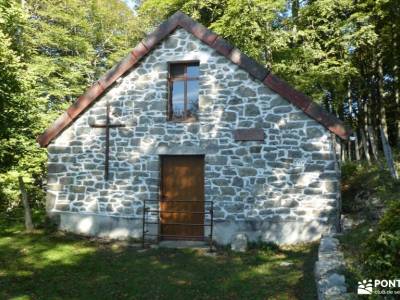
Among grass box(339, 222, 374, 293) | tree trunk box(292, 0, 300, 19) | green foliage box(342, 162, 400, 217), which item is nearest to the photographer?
grass box(339, 222, 374, 293)

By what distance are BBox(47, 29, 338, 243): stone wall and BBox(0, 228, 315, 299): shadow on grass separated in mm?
962

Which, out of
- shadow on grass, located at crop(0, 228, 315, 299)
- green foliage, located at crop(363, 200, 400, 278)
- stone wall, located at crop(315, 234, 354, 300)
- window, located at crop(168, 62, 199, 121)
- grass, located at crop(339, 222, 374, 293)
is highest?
window, located at crop(168, 62, 199, 121)

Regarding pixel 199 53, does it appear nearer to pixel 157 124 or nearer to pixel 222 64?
pixel 222 64

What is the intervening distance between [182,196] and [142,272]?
3.00 meters

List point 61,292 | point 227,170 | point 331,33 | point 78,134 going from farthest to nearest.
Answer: point 331,33 → point 78,134 → point 227,170 → point 61,292

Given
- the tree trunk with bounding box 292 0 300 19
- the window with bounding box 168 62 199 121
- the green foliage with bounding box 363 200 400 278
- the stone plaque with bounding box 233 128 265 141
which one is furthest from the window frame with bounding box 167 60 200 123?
the tree trunk with bounding box 292 0 300 19

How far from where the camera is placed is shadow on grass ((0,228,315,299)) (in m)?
6.41

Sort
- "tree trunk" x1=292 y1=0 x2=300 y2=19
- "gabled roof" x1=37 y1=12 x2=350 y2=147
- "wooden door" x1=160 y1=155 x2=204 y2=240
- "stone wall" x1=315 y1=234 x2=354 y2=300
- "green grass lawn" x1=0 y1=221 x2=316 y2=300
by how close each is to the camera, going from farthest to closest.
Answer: "tree trunk" x1=292 y1=0 x2=300 y2=19, "wooden door" x1=160 y1=155 x2=204 y2=240, "gabled roof" x1=37 y1=12 x2=350 y2=147, "green grass lawn" x1=0 y1=221 x2=316 y2=300, "stone wall" x1=315 y1=234 x2=354 y2=300

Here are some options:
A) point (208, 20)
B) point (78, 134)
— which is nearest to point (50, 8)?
point (208, 20)

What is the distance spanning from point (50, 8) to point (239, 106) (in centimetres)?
1313

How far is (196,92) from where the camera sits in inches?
409

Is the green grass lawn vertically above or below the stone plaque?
below

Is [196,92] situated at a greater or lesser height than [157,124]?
greater

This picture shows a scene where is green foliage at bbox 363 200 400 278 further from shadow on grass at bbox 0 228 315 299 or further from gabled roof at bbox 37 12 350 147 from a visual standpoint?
gabled roof at bbox 37 12 350 147
